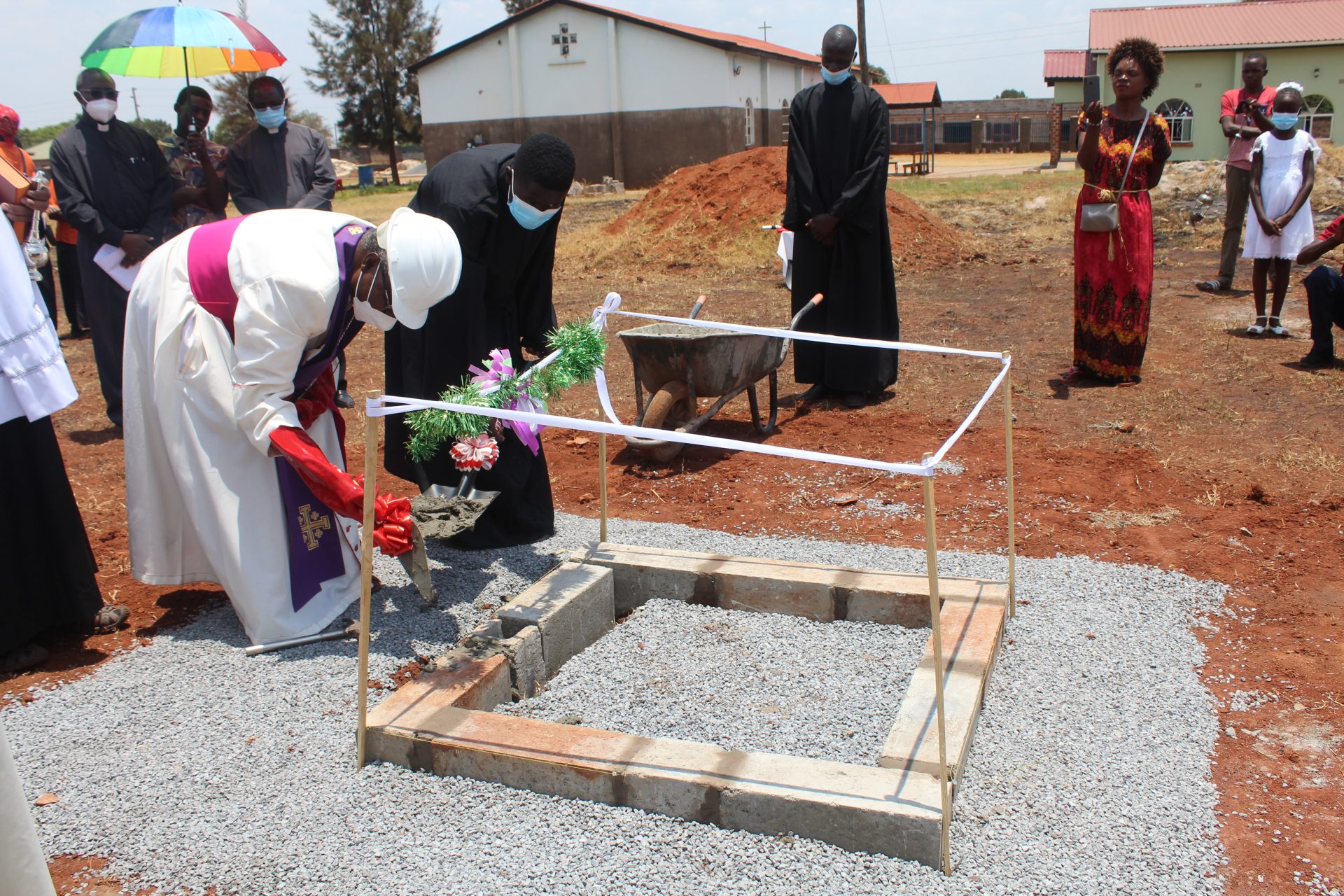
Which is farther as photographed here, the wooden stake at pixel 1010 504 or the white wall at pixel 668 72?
the white wall at pixel 668 72

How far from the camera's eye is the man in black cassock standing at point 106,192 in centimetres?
652

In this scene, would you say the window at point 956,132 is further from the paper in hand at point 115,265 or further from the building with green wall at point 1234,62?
the paper in hand at point 115,265

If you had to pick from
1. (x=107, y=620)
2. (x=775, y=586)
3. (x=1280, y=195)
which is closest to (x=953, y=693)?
(x=775, y=586)

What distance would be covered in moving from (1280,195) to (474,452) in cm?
768

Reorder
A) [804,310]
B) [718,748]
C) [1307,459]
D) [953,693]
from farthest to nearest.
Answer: [804,310]
[1307,459]
[953,693]
[718,748]

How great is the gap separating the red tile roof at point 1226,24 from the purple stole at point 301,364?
29393 mm

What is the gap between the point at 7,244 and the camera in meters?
3.45

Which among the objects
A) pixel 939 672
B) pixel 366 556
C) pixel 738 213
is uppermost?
pixel 738 213

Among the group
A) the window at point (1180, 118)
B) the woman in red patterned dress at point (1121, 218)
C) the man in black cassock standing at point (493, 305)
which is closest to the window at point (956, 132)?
the window at point (1180, 118)

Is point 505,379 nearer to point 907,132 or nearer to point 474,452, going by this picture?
point 474,452

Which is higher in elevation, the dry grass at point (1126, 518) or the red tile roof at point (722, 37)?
the red tile roof at point (722, 37)

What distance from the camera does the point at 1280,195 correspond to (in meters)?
8.52

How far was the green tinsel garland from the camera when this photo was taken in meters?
3.43

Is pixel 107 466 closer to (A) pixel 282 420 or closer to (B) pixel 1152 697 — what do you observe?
(A) pixel 282 420
